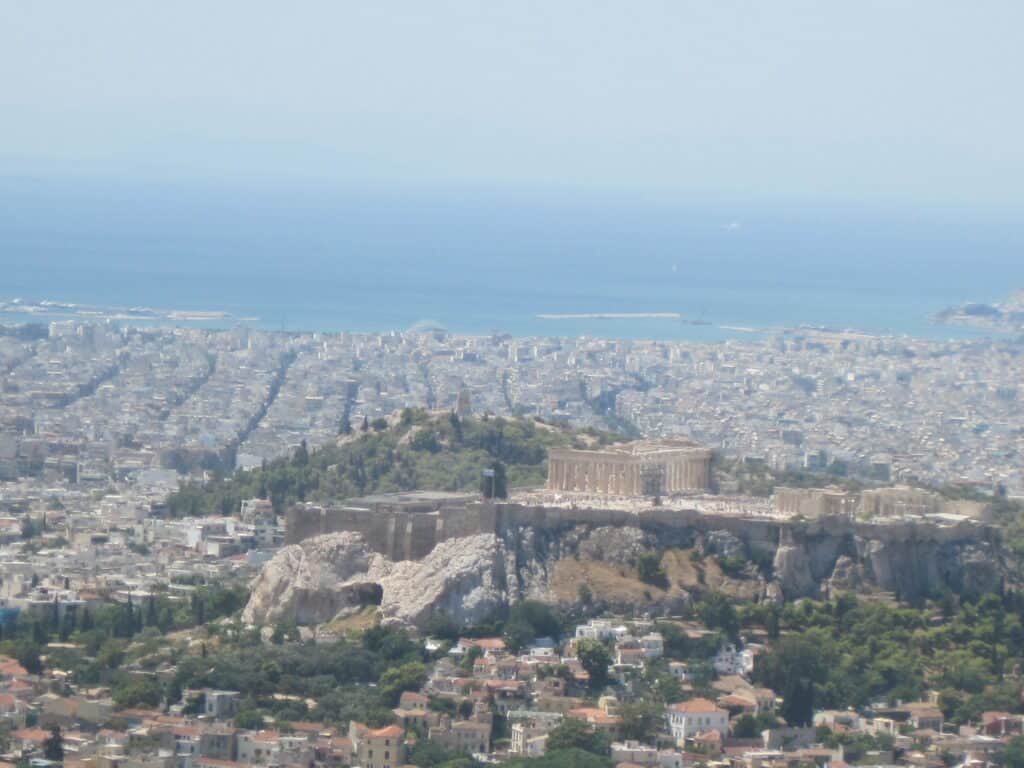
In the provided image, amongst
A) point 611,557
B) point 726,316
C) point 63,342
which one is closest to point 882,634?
point 611,557

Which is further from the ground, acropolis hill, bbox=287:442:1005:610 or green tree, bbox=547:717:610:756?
acropolis hill, bbox=287:442:1005:610

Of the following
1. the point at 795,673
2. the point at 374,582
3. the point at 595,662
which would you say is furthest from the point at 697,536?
the point at 595,662

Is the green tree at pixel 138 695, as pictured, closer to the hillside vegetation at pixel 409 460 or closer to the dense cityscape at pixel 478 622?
the dense cityscape at pixel 478 622

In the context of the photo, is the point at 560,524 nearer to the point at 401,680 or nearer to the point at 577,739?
the point at 401,680

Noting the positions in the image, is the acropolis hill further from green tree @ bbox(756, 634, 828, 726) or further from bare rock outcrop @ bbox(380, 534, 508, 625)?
green tree @ bbox(756, 634, 828, 726)

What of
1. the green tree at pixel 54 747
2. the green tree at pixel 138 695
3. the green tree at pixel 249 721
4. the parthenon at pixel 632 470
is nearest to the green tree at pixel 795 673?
the green tree at pixel 249 721

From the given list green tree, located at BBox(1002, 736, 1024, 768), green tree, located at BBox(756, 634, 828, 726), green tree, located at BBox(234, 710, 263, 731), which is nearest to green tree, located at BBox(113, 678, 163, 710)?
green tree, located at BBox(234, 710, 263, 731)
